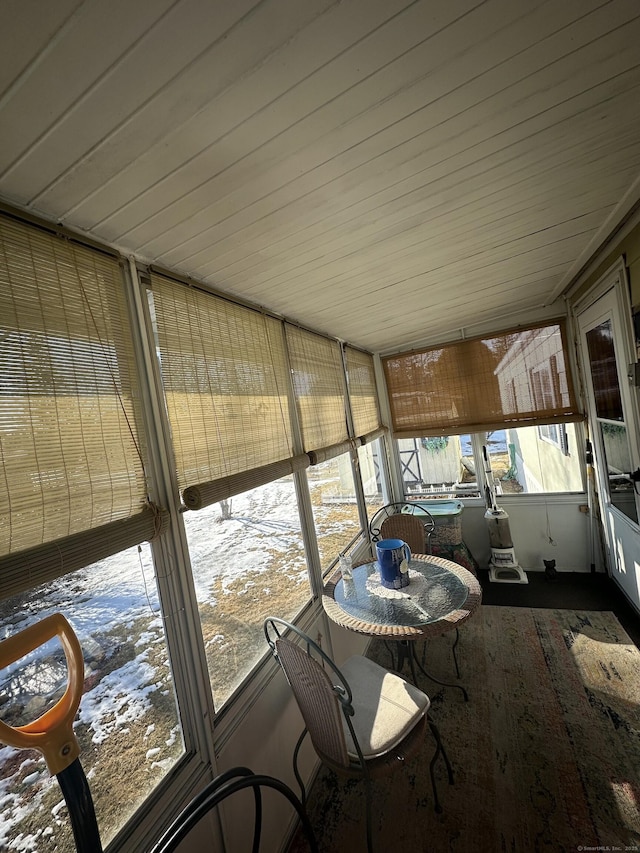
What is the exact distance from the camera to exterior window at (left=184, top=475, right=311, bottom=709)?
1.46 metres

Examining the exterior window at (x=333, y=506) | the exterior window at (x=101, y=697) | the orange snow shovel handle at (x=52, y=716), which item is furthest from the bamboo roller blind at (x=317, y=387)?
the orange snow shovel handle at (x=52, y=716)

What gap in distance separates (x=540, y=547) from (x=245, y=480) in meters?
3.55

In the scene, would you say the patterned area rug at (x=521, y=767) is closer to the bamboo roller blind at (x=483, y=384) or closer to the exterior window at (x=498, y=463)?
the exterior window at (x=498, y=463)

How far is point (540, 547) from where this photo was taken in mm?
3643

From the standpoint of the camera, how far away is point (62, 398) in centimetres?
101

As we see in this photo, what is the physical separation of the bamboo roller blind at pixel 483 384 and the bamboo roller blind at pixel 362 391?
0.94ft

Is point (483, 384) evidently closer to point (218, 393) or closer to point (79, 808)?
point (218, 393)

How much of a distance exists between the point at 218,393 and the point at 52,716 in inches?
46.6

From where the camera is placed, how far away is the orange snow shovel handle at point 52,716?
68 cm

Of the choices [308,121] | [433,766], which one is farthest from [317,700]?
[308,121]

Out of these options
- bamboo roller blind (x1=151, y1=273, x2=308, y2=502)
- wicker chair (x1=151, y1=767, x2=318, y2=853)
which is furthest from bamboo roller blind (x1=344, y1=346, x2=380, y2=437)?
wicker chair (x1=151, y1=767, x2=318, y2=853)

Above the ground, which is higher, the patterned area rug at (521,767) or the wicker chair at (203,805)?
the wicker chair at (203,805)

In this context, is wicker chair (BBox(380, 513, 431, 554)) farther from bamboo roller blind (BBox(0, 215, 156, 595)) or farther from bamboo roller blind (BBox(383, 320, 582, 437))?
bamboo roller blind (BBox(0, 215, 156, 595))

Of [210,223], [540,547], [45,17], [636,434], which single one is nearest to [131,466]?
[210,223]
